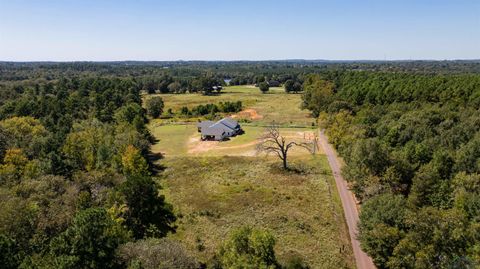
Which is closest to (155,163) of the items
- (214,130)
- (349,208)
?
(214,130)

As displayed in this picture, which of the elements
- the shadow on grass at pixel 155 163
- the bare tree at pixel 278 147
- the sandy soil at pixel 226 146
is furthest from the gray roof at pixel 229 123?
the shadow on grass at pixel 155 163

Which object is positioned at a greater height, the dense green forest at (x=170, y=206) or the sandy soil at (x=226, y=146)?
the dense green forest at (x=170, y=206)

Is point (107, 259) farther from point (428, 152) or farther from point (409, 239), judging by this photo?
point (428, 152)

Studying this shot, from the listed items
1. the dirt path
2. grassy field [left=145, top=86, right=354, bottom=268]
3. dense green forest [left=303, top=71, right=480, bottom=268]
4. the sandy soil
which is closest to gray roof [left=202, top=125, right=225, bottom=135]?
the sandy soil

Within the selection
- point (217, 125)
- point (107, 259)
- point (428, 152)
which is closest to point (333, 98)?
→ point (217, 125)

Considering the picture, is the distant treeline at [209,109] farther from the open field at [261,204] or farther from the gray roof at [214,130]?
the open field at [261,204]

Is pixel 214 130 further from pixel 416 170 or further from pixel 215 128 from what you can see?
pixel 416 170

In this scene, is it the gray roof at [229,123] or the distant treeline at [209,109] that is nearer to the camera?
the gray roof at [229,123]
